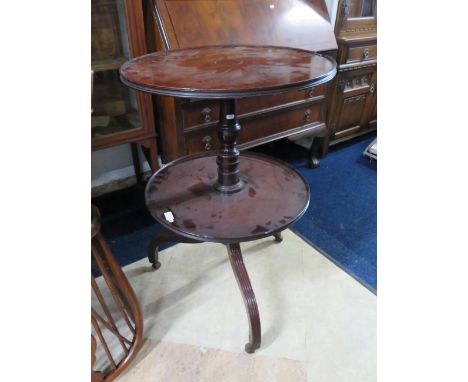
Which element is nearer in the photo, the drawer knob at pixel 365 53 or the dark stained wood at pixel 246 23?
the dark stained wood at pixel 246 23

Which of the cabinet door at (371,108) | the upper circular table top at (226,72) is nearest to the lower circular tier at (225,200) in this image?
the upper circular table top at (226,72)

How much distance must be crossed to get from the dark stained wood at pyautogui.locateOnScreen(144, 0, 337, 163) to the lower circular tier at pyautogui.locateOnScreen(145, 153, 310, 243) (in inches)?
6.4

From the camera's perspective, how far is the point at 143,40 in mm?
1354

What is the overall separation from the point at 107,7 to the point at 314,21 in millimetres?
997

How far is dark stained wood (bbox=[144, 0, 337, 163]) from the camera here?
4.53 ft

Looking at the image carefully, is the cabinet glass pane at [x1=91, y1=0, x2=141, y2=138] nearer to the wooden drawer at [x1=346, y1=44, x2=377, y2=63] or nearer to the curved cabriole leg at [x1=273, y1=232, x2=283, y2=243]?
the curved cabriole leg at [x1=273, y1=232, x2=283, y2=243]

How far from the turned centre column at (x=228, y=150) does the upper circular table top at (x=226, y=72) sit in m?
0.15

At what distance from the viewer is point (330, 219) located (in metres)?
1.80

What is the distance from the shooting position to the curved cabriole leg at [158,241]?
133 cm

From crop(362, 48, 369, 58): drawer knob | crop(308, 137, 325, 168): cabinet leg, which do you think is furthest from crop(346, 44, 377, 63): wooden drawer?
crop(308, 137, 325, 168): cabinet leg

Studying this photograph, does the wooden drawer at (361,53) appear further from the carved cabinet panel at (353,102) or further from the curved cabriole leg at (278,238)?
the curved cabriole leg at (278,238)

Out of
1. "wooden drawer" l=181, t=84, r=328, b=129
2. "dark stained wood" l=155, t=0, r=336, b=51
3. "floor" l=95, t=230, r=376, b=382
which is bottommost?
"floor" l=95, t=230, r=376, b=382

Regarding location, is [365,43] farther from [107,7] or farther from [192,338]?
[192,338]

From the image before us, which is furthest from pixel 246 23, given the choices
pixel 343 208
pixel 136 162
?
pixel 343 208
